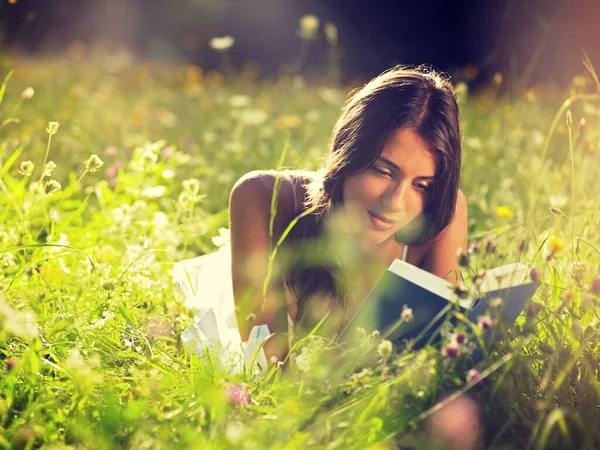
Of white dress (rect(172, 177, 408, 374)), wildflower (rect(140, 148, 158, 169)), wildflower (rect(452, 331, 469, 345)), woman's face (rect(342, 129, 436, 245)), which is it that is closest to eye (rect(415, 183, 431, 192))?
woman's face (rect(342, 129, 436, 245))

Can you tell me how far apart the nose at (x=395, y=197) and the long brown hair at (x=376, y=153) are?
0.10 meters

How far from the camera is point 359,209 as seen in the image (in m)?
1.99

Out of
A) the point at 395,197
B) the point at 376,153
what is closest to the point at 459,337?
the point at 395,197

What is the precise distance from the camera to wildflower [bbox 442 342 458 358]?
1.25 metres

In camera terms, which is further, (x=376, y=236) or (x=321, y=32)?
(x=321, y=32)

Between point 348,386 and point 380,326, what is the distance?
0.25m

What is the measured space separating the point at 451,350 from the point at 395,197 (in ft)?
2.21

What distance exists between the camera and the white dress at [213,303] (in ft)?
6.10

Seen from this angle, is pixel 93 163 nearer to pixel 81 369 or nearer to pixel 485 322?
pixel 81 369

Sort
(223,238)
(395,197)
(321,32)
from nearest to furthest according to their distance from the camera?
(395,197)
(223,238)
(321,32)

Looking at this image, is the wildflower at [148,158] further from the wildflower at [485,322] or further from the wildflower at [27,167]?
the wildflower at [485,322]

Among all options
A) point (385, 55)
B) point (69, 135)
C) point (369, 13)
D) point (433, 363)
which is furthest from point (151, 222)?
point (369, 13)

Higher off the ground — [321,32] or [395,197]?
[395,197]

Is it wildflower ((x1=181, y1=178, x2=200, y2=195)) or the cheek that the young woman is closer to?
the cheek
